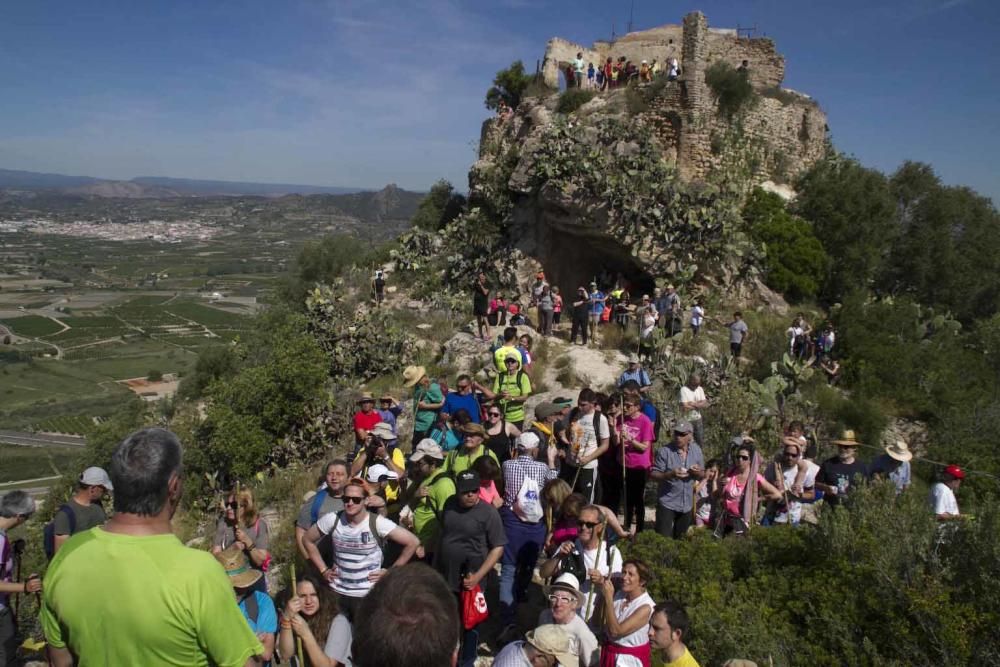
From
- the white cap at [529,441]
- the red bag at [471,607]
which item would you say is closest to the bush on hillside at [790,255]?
the white cap at [529,441]

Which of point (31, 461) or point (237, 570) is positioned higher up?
point (237, 570)

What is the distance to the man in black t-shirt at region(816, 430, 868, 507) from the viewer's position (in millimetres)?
5727

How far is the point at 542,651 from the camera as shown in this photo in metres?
3.00

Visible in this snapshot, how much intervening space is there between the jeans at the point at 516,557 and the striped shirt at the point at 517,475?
0.34 feet

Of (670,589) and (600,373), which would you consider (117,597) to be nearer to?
(670,589)

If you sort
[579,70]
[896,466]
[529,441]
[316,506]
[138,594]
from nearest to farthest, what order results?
[138,594]
[316,506]
[529,441]
[896,466]
[579,70]

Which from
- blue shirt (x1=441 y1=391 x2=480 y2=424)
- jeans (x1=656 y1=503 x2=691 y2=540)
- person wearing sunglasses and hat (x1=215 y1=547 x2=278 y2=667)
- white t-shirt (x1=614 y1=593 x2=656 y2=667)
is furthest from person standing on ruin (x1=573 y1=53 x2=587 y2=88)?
person wearing sunglasses and hat (x1=215 y1=547 x2=278 y2=667)

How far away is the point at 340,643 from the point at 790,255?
15053 mm

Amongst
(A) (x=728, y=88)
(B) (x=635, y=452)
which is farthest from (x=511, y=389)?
(A) (x=728, y=88)

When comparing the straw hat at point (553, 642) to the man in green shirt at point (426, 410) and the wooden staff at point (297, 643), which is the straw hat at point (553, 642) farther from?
the man in green shirt at point (426, 410)

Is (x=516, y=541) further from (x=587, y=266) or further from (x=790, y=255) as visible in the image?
(x=587, y=266)

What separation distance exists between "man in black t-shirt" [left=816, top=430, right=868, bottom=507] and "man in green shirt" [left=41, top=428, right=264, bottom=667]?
5.32 meters

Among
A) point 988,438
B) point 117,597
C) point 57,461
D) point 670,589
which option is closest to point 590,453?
point 670,589

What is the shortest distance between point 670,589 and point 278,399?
758 cm
